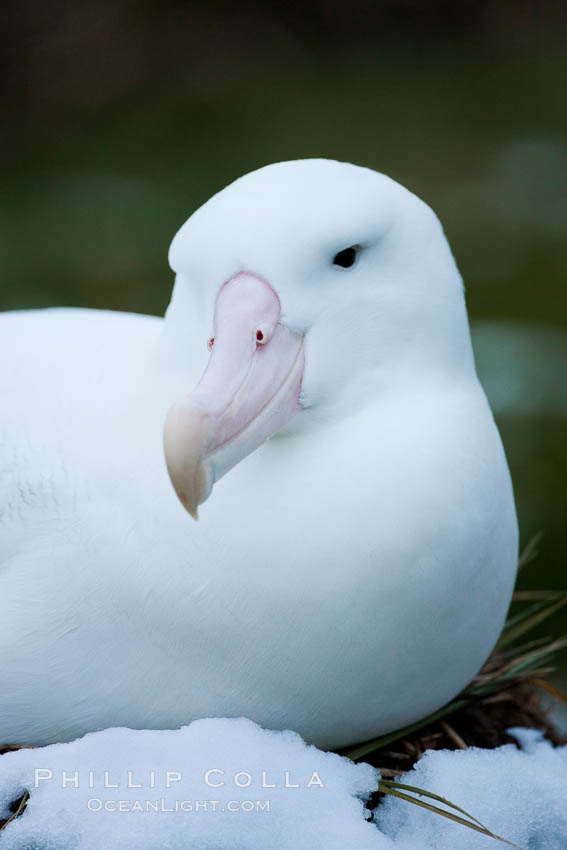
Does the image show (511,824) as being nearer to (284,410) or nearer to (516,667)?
(516,667)

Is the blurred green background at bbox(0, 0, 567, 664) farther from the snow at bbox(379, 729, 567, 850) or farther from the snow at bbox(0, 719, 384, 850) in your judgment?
the snow at bbox(0, 719, 384, 850)

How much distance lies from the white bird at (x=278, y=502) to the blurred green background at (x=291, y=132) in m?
2.58

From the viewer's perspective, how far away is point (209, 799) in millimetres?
1597

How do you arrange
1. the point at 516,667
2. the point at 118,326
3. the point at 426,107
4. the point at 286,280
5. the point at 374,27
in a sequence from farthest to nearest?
the point at 374,27 → the point at 426,107 → the point at 516,667 → the point at 118,326 → the point at 286,280

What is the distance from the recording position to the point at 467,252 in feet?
16.8

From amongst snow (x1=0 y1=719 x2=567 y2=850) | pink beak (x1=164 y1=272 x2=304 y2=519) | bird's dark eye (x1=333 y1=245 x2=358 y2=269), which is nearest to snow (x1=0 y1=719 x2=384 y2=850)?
snow (x1=0 y1=719 x2=567 y2=850)

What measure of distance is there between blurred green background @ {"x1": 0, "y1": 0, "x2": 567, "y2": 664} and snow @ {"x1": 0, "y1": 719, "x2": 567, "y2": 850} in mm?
2607

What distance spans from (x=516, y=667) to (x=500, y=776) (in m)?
0.46

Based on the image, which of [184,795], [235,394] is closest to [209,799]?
[184,795]

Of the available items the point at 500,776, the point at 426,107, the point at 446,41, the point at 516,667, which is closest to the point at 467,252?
the point at 426,107

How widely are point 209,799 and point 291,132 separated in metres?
5.00

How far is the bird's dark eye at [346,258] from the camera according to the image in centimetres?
159

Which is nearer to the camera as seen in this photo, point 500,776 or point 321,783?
point 321,783

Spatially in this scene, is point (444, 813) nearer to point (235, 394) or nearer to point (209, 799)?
point (209, 799)
